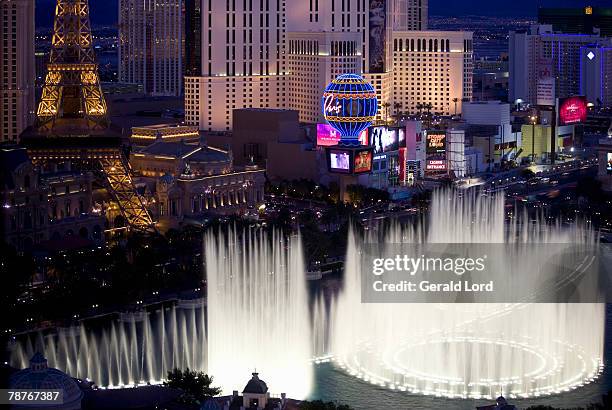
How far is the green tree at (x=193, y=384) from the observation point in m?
34.1

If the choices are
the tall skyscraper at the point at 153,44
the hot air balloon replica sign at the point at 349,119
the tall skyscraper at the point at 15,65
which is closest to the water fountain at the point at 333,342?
the hot air balloon replica sign at the point at 349,119

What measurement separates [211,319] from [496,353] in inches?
321

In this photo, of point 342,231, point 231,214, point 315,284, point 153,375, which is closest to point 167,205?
point 231,214

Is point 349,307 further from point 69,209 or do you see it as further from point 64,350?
point 69,209

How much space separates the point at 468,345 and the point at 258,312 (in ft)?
20.4

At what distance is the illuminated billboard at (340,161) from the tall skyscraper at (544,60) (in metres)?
43.1

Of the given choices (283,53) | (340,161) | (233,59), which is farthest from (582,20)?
(340,161)

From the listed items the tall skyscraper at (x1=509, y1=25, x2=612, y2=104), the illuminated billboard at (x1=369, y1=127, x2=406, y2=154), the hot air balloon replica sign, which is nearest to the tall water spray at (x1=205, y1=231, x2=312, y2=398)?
the hot air balloon replica sign

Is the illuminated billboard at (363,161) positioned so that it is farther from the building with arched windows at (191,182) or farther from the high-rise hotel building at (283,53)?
the high-rise hotel building at (283,53)

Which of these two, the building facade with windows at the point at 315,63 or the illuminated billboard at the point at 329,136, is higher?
the building facade with windows at the point at 315,63

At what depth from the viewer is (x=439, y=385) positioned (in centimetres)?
3712

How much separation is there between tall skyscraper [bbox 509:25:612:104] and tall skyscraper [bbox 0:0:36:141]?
47.1 m

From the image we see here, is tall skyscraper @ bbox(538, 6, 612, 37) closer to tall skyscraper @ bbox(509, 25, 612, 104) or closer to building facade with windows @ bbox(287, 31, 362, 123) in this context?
tall skyscraper @ bbox(509, 25, 612, 104)

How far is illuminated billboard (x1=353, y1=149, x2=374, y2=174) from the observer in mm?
66688
